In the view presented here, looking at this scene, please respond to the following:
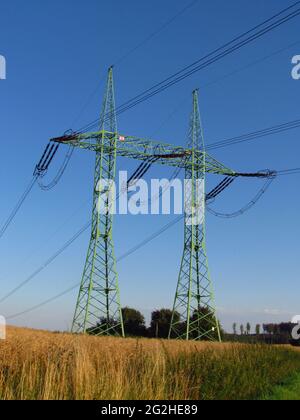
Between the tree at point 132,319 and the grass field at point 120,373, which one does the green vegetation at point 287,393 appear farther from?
the tree at point 132,319

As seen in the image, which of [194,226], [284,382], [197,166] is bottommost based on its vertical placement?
[284,382]

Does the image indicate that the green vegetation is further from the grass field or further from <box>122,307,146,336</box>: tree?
<box>122,307,146,336</box>: tree

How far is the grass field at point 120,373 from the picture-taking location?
36.6ft

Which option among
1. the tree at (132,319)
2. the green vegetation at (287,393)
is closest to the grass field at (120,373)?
the green vegetation at (287,393)

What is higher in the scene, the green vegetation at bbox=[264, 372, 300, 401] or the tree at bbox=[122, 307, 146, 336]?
the tree at bbox=[122, 307, 146, 336]

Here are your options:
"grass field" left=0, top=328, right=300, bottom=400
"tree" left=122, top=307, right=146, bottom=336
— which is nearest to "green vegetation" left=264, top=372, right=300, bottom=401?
"grass field" left=0, top=328, right=300, bottom=400

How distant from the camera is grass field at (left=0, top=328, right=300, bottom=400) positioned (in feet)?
36.6

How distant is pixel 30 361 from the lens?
13.3 meters

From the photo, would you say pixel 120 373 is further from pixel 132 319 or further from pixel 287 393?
pixel 132 319

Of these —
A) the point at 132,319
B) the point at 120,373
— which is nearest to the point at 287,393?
the point at 120,373

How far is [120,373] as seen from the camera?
1152 cm
